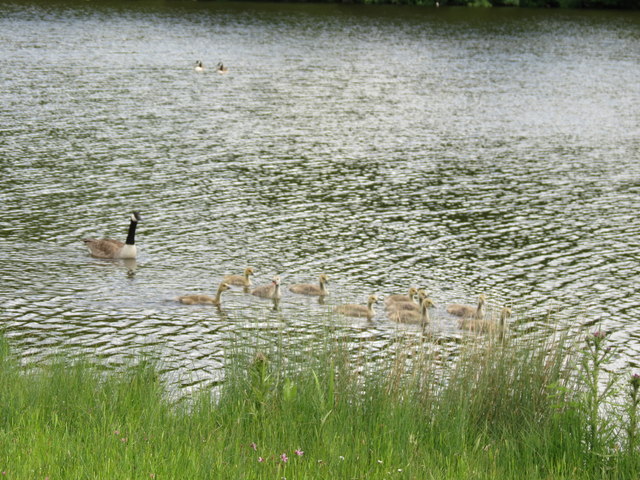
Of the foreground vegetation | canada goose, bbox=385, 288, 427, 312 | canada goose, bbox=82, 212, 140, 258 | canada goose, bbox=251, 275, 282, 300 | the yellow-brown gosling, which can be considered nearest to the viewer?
the foreground vegetation

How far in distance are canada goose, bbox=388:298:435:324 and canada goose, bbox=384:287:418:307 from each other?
0.62 m

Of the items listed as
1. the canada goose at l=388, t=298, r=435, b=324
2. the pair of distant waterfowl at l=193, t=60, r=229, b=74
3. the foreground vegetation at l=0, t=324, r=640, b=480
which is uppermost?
the foreground vegetation at l=0, t=324, r=640, b=480

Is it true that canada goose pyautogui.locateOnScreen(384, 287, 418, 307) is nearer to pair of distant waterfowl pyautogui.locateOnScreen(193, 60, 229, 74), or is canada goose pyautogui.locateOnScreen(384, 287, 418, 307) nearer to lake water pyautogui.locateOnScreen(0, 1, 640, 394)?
lake water pyautogui.locateOnScreen(0, 1, 640, 394)

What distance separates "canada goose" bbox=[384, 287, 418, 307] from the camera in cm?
1912

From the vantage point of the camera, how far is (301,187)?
30.4 meters

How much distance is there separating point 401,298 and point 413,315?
94 centimetres

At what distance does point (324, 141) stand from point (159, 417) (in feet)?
94.3

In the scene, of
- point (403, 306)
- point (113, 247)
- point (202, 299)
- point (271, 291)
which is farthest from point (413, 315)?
point (113, 247)

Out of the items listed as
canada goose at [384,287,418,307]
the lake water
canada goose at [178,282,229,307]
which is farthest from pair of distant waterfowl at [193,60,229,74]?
canada goose at [384,287,418,307]

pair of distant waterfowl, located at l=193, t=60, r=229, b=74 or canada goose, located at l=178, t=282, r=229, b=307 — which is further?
pair of distant waterfowl, located at l=193, t=60, r=229, b=74

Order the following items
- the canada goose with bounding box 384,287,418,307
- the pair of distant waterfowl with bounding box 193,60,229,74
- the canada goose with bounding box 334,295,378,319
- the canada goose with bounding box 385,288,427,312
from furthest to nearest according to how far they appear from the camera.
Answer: the pair of distant waterfowl with bounding box 193,60,229,74 → the canada goose with bounding box 384,287,418,307 → the canada goose with bounding box 385,288,427,312 → the canada goose with bounding box 334,295,378,319

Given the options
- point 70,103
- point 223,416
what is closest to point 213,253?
point 223,416

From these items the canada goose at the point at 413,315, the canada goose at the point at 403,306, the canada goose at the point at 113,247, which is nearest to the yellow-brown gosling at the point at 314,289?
the canada goose at the point at 403,306

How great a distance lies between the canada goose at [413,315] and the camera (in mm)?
18109
